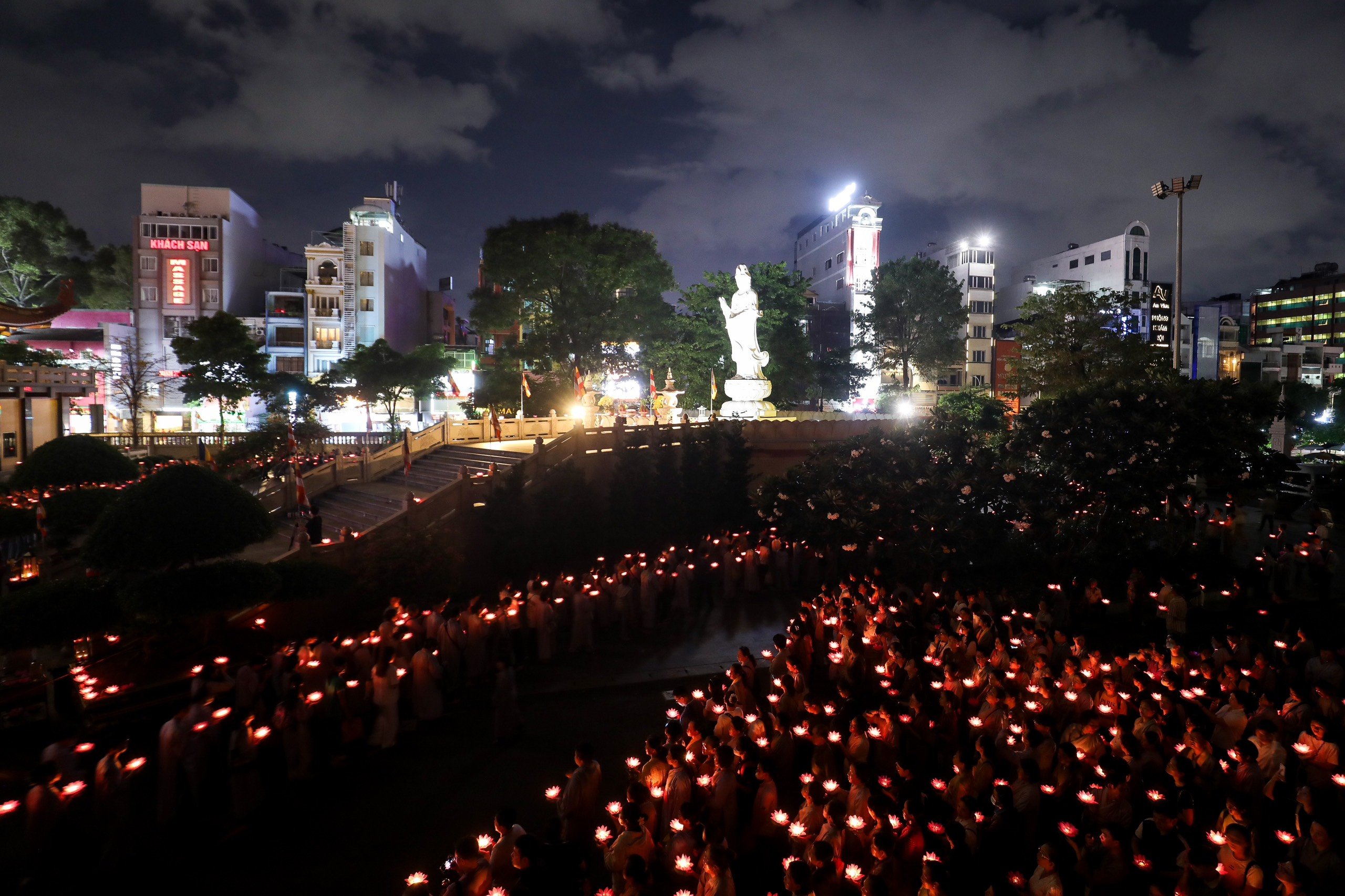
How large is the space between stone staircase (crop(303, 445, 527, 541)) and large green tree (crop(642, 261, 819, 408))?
13.6 m

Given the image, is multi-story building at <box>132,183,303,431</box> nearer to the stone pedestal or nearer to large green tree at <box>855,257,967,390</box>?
the stone pedestal

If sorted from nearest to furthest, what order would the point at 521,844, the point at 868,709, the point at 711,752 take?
the point at 521,844
the point at 711,752
the point at 868,709

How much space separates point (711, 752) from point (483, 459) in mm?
17013

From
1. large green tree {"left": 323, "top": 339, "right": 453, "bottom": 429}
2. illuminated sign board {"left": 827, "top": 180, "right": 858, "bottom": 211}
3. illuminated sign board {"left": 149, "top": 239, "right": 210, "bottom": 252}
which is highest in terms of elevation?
illuminated sign board {"left": 827, "top": 180, "right": 858, "bottom": 211}

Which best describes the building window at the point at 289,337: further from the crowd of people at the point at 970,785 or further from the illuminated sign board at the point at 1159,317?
the illuminated sign board at the point at 1159,317

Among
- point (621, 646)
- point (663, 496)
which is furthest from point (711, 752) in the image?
point (663, 496)

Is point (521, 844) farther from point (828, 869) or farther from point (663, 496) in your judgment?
point (663, 496)

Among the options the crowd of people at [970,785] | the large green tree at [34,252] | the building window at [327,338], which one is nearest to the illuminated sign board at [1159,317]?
the crowd of people at [970,785]

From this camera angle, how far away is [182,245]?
146ft

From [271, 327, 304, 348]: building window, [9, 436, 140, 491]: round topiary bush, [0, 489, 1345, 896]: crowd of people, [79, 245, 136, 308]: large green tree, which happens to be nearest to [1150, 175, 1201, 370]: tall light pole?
[0, 489, 1345, 896]: crowd of people

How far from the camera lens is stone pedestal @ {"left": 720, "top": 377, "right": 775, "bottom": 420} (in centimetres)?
2772

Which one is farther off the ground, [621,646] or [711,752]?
[711,752]

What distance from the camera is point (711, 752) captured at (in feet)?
22.1

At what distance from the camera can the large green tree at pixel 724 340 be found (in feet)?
117
